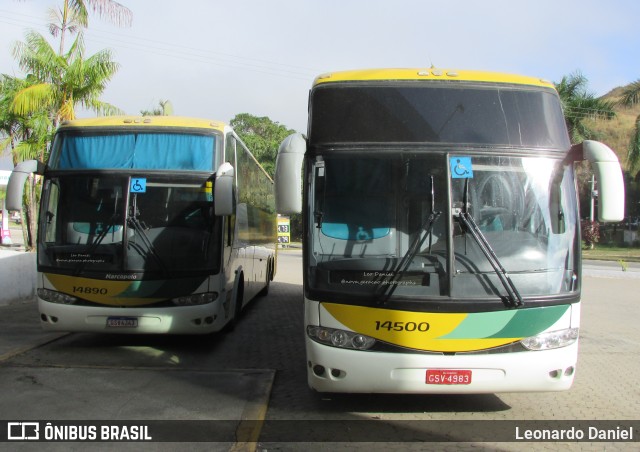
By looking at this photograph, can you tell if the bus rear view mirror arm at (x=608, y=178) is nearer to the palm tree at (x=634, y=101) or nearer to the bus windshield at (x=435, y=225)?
the bus windshield at (x=435, y=225)

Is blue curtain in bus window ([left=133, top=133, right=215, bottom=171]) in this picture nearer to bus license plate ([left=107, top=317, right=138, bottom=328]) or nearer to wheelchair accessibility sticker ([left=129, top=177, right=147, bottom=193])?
wheelchair accessibility sticker ([left=129, top=177, right=147, bottom=193])

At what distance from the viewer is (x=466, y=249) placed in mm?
5090

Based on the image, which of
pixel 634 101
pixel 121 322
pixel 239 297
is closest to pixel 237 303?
pixel 239 297

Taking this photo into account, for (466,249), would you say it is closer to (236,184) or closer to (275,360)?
(275,360)

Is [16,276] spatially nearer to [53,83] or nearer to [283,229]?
[53,83]

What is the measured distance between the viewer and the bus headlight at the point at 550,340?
197 inches

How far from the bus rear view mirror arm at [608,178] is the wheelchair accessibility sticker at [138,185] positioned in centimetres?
531

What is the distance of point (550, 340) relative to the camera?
16.5 ft

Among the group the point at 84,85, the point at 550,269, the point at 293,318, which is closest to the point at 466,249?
the point at 550,269

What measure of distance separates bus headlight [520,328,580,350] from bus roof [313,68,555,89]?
232 cm

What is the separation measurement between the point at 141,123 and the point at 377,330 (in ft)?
16.3

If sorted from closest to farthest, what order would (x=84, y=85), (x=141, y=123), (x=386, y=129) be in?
(x=386, y=129)
(x=141, y=123)
(x=84, y=85)

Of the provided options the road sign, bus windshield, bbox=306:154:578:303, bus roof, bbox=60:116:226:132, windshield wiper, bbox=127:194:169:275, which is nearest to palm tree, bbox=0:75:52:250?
bus roof, bbox=60:116:226:132

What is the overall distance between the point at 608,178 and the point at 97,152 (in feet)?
20.5
